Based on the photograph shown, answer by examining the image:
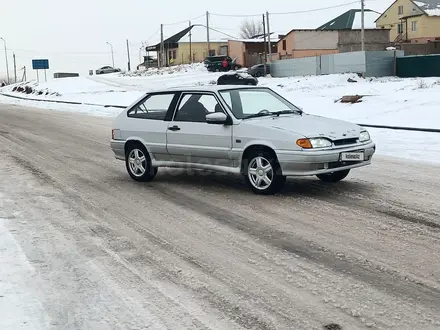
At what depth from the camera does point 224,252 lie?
5695 mm

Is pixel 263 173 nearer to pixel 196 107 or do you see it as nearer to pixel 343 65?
pixel 196 107

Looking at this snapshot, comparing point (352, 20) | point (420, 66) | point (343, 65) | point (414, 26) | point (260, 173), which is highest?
point (352, 20)

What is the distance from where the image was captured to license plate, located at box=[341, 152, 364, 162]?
7910 mm

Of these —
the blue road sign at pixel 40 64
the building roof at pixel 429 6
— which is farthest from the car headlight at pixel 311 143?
the blue road sign at pixel 40 64

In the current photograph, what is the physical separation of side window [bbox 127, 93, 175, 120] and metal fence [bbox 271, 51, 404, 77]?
31.4 m

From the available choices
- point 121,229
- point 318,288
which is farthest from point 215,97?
point 318,288

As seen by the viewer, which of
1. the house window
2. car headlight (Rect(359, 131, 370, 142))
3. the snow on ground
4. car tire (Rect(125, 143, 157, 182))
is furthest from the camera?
the house window

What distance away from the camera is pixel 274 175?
8.01 m

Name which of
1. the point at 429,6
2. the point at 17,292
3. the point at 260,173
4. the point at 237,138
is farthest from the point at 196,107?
the point at 429,6

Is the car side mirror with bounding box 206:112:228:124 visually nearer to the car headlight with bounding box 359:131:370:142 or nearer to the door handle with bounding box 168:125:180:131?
the door handle with bounding box 168:125:180:131

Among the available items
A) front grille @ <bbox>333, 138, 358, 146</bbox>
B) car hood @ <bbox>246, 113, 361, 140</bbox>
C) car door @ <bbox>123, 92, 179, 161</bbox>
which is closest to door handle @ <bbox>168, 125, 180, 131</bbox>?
car door @ <bbox>123, 92, 179, 161</bbox>

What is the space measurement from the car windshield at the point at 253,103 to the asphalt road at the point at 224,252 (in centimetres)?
110

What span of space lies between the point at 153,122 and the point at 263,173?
7.39ft

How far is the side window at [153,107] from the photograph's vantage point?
9422 millimetres
